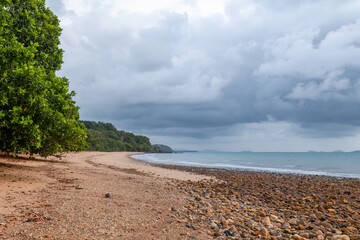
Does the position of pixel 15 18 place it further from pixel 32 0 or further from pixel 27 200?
pixel 27 200

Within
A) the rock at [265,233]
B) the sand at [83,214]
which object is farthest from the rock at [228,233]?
the rock at [265,233]

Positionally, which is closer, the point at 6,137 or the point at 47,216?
the point at 47,216

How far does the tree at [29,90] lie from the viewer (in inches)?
387

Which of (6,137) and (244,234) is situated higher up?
(6,137)

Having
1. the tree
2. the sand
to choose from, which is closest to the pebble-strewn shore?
the sand

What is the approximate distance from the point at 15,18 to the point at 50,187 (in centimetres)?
979

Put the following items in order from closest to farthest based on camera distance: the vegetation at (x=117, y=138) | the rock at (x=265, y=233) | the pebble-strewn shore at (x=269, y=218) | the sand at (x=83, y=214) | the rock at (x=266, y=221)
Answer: the sand at (x=83, y=214)
the rock at (x=265, y=233)
the pebble-strewn shore at (x=269, y=218)
the rock at (x=266, y=221)
the vegetation at (x=117, y=138)

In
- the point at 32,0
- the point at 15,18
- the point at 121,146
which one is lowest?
the point at 121,146

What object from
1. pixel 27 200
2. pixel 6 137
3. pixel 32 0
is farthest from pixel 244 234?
pixel 32 0

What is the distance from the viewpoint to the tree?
9842 millimetres

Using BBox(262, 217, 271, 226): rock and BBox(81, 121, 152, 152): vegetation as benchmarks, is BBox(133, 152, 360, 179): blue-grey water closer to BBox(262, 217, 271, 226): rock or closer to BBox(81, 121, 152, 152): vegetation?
BBox(262, 217, 271, 226): rock

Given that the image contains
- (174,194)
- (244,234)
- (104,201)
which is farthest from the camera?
(174,194)

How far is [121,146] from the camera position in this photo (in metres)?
140

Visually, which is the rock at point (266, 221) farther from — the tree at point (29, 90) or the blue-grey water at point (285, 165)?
the blue-grey water at point (285, 165)
